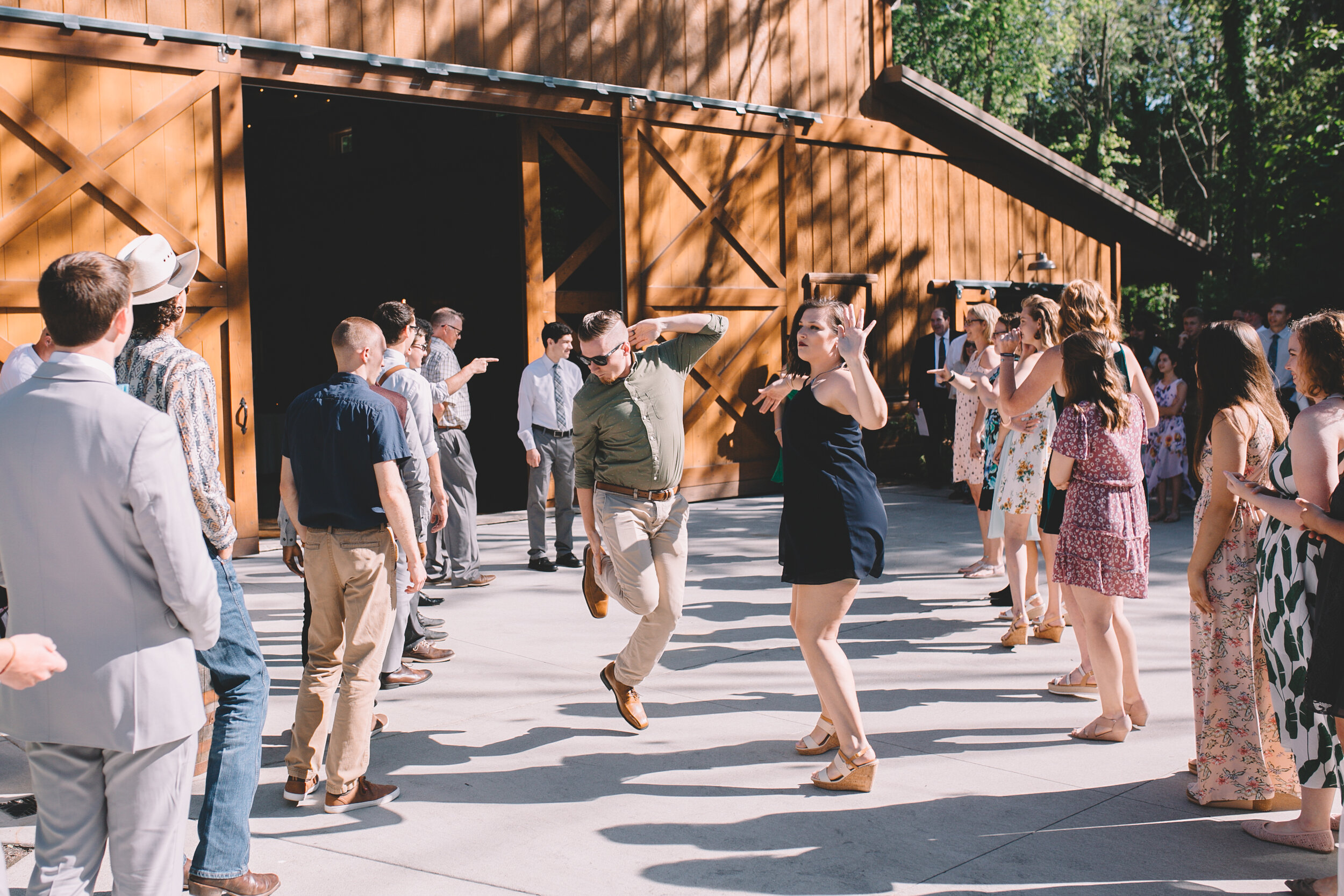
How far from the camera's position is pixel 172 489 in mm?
2576

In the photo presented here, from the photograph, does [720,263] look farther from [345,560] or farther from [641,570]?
[345,560]

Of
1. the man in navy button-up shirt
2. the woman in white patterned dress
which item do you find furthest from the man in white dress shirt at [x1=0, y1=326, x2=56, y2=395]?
the woman in white patterned dress

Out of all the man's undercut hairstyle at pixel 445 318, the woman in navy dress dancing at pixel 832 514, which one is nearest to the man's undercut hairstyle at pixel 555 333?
the man's undercut hairstyle at pixel 445 318

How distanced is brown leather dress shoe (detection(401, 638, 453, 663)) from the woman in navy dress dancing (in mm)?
2522

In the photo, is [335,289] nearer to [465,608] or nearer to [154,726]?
[465,608]

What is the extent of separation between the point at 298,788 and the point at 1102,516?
339cm

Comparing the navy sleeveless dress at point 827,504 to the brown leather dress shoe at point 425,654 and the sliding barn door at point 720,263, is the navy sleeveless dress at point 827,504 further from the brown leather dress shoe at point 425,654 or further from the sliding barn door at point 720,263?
the sliding barn door at point 720,263

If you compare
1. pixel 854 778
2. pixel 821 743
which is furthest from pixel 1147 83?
pixel 854 778

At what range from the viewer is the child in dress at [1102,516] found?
469 centimetres

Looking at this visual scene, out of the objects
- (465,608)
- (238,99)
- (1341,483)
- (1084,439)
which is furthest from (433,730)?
(238,99)

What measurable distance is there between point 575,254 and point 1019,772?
28.5 feet

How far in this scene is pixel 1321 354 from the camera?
3490mm

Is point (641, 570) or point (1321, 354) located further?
point (641, 570)

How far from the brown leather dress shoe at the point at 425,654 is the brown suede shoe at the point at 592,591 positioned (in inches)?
50.8
